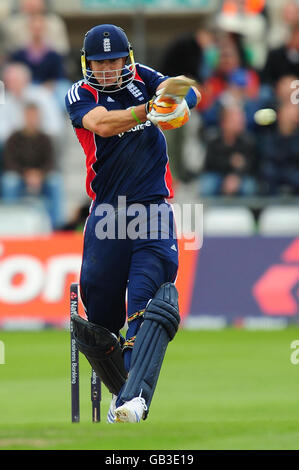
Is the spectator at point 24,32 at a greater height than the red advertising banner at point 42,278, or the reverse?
the spectator at point 24,32

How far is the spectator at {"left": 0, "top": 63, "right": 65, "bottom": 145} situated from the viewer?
16.8m

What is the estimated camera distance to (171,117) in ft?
23.2

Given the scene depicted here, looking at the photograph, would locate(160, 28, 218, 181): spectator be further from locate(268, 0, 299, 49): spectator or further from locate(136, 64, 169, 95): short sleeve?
locate(136, 64, 169, 95): short sleeve

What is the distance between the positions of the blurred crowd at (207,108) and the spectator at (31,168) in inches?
0.5

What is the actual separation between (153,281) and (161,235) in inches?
12.2

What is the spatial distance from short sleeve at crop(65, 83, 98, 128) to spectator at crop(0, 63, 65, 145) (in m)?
9.12

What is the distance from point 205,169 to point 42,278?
2937 millimetres

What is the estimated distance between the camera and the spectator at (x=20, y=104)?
55.2ft

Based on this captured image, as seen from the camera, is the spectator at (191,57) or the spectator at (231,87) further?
the spectator at (191,57)

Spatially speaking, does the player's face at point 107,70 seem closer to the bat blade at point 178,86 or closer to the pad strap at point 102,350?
the bat blade at point 178,86

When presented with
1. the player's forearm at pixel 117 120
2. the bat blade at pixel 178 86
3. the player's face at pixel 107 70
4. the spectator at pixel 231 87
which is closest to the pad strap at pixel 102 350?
the player's forearm at pixel 117 120

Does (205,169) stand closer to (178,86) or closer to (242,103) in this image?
(242,103)

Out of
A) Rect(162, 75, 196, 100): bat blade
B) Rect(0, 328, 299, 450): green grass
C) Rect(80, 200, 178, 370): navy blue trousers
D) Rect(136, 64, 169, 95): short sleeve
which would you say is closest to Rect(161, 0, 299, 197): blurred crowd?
Rect(0, 328, 299, 450): green grass

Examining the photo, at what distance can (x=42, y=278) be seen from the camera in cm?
1498
